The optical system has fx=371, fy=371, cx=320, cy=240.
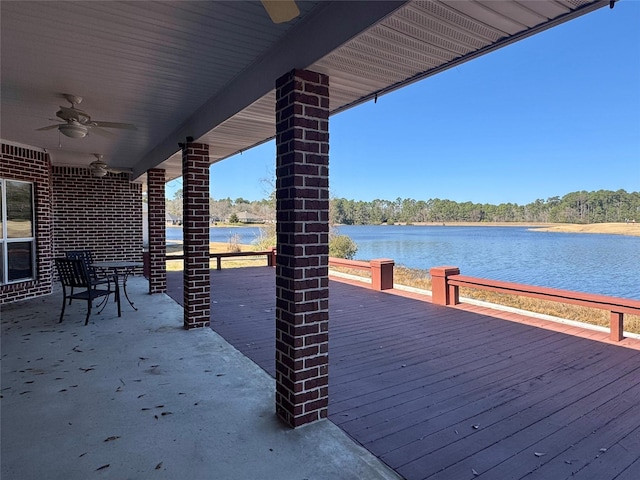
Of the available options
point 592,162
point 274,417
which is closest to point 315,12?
point 274,417

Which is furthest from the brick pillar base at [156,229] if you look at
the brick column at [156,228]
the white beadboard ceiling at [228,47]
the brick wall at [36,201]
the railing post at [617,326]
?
the railing post at [617,326]

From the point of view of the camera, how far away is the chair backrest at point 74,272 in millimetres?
5035

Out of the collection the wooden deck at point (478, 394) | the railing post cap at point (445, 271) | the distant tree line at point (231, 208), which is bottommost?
the wooden deck at point (478, 394)

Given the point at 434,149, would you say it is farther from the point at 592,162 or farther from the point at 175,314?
the point at 175,314

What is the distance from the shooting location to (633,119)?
28.7 meters

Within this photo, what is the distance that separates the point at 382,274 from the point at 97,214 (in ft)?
22.4

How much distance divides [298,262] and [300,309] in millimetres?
307

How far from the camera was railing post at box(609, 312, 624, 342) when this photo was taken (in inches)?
157

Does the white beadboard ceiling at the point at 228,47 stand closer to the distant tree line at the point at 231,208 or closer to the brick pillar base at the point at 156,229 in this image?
the brick pillar base at the point at 156,229

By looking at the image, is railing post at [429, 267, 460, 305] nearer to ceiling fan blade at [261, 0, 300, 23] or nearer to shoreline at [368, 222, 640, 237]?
ceiling fan blade at [261, 0, 300, 23]

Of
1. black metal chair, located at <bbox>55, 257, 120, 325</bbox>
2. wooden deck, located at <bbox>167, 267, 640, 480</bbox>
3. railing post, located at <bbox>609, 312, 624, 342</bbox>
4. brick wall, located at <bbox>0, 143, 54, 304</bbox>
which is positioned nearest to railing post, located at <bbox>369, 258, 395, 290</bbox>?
wooden deck, located at <bbox>167, 267, 640, 480</bbox>

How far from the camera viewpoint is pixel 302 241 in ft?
7.84

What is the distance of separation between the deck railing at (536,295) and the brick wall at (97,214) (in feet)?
24.1

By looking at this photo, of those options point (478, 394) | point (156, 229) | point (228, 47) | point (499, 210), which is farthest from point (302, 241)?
point (499, 210)
